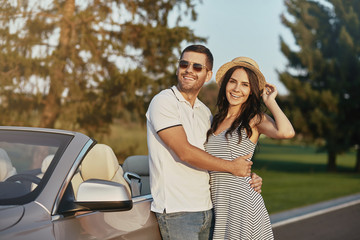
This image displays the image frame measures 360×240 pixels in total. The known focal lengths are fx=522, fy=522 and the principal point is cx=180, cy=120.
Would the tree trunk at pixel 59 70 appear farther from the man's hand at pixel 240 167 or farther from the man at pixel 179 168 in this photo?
the man's hand at pixel 240 167

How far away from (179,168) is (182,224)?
32cm

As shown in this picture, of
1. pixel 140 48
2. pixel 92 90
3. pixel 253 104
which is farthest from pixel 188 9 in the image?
pixel 253 104

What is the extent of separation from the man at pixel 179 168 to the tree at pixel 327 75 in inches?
1103

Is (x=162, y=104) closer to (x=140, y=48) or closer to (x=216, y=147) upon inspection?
(x=216, y=147)

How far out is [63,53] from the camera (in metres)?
13.9

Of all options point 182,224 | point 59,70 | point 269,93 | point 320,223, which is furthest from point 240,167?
point 59,70

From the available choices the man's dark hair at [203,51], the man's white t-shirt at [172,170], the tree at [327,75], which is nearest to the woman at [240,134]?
the man's white t-shirt at [172,170]

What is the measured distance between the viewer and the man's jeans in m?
3.02

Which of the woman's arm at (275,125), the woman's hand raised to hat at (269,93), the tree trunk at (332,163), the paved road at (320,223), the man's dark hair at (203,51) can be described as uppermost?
the man's dark hair at (203,51)

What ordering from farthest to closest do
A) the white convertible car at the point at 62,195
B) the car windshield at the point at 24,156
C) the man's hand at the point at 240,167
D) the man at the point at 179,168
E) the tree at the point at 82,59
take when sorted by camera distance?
the tree at the point at 82,59 → the man's hand at the point at 240,167 → the man at the point at 179,168 → the car windshield at the point at 24,156 → the white convertible car at the point at 62,195

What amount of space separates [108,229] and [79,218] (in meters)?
0.20

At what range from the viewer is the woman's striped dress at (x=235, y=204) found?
3186 mm

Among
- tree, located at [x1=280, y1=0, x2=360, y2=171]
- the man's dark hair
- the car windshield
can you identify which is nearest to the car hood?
the car windshield

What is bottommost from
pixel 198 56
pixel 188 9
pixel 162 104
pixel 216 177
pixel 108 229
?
pixel 108 229
